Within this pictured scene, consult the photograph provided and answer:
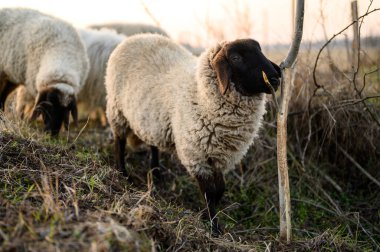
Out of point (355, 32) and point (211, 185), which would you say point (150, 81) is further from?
point (355, 32)

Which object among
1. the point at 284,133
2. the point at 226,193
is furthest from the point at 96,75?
the point at 284,133

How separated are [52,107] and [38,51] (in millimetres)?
931

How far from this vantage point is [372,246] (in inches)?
159

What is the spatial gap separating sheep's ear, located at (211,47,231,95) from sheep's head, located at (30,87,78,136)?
244cm

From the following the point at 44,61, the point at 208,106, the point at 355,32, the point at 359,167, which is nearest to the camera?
the point at 208,106

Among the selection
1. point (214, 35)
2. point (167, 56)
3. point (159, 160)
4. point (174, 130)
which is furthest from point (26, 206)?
point (214, 35)

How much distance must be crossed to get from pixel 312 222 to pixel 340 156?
1.13 metres

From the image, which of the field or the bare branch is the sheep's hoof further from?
the bare branch

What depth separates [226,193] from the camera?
4.93m

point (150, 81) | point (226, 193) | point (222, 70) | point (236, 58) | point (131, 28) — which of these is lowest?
point (226, 193)

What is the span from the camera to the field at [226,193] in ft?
7.34

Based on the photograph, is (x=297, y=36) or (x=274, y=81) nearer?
(x=297, y=36)

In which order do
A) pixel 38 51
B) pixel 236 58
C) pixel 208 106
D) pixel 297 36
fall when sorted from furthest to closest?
pixel 38 51 < pixel 208 106 < pixel 236 58 < pixel 297 36

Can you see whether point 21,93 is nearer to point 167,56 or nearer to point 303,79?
point 167,56
